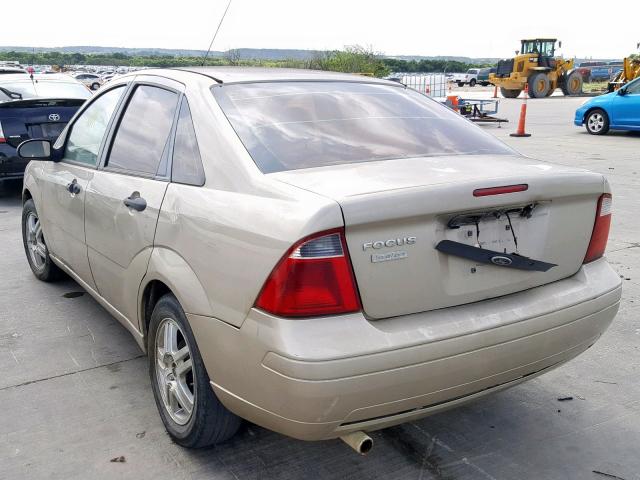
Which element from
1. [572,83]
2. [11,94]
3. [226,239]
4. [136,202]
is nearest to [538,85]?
[572,83]

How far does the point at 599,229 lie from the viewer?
2.93m

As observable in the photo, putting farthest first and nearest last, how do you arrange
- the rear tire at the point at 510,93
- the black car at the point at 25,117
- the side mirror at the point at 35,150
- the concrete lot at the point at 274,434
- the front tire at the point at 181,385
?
1. the rear tire at the point at 510,93
2. the black car at the point at 25,117
3. the side mirror at the point at 35,150
4. the concrete lot at the point at 274,434
5. the front tire at the point at 181,385

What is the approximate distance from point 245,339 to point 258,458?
2.74 ft

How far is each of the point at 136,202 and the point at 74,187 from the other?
1016 millimetres

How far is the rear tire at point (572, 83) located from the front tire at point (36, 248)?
3392cm

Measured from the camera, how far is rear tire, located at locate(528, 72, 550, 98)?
108 ft

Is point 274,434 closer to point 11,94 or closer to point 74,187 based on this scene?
point 74,187

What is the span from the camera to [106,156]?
3717 millimetres

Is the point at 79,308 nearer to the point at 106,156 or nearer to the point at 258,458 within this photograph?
the point at 106,156

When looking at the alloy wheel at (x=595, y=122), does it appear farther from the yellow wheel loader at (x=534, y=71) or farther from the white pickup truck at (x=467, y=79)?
the white pickup truck at (x=467, y=79)

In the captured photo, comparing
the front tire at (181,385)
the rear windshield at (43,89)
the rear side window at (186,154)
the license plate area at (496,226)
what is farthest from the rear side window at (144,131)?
the rear windshield at (43,89)

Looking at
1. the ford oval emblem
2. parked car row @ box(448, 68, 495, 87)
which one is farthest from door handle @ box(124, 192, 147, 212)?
parked car row @ box(448, 68, 495, 87)

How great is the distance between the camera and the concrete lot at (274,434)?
2857 millimetres

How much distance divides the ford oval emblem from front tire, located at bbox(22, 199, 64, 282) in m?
3.67
